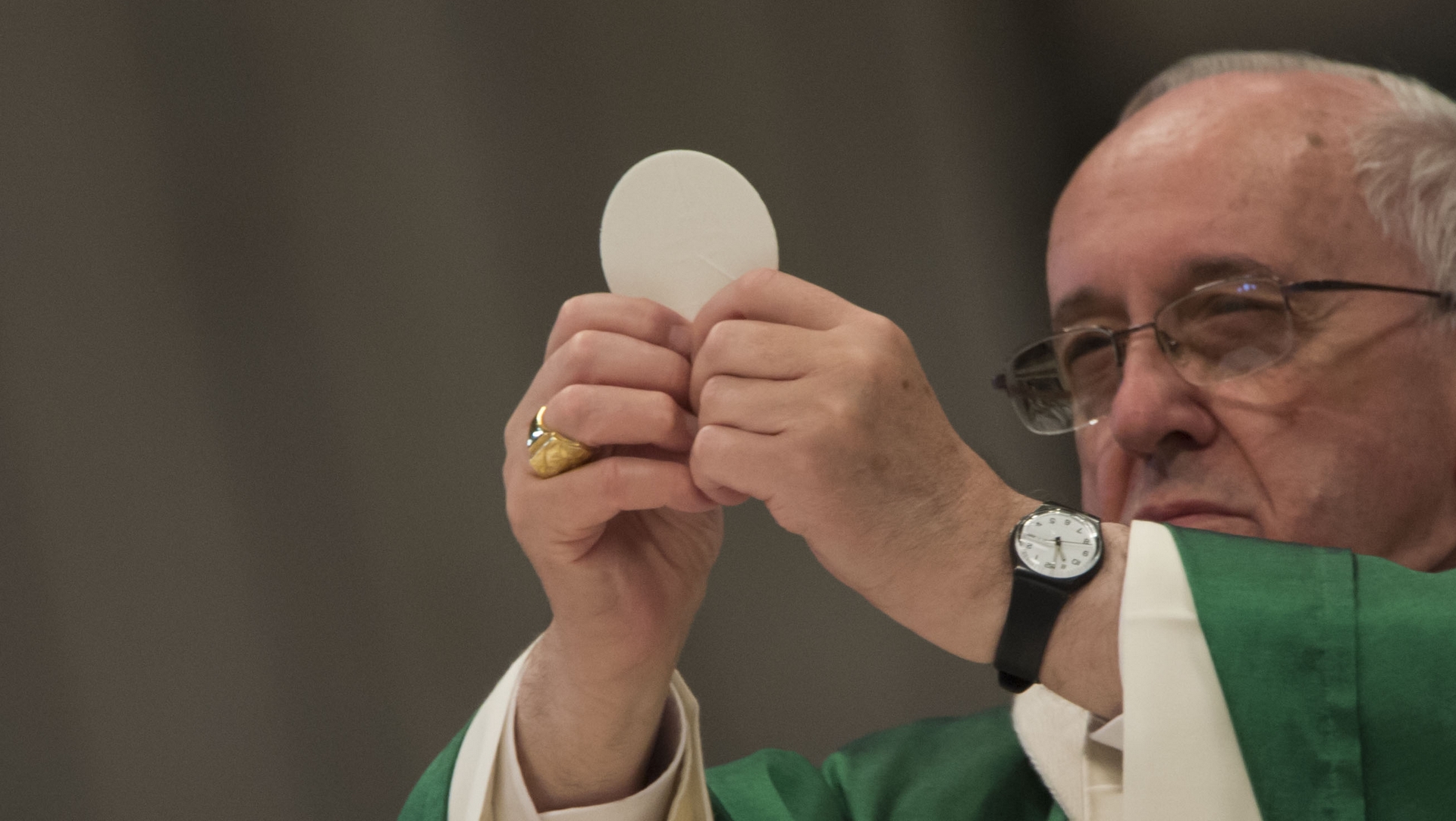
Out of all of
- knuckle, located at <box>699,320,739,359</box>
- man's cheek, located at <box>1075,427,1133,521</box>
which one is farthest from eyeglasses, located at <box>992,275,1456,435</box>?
knuckle, located at <box>699,320,739,359</box>

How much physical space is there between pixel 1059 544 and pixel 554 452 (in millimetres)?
412

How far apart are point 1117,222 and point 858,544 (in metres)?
0.77

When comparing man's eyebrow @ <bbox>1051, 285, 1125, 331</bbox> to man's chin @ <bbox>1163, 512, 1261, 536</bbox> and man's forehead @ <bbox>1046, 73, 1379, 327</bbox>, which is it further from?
man's chin @ <bbox>1163, 512, 1261, 536</bbox>

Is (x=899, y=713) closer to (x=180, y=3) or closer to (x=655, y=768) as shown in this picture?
(x=655, y=768)

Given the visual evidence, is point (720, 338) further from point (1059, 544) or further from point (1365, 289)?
point (1365, 289)

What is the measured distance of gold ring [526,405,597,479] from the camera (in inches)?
38.3

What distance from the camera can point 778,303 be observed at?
93cm

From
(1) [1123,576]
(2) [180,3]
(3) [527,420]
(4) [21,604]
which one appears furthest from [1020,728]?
(2) [180,3]

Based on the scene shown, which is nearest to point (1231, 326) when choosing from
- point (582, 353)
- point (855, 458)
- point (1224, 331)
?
point (1224, 331)

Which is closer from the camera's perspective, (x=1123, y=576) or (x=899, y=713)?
(x=1123, y=576)

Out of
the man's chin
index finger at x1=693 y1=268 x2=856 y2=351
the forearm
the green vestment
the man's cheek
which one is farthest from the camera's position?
the man's cheek

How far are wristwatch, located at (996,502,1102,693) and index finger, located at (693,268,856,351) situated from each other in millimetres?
227

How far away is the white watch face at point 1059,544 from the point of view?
89 centimetres

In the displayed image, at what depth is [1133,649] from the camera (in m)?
0.85
